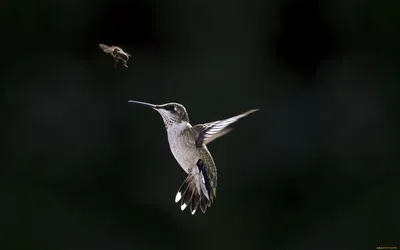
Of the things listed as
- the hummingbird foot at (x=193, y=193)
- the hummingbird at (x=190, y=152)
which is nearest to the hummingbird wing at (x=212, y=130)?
the hummingbird at (x=190, y=152)

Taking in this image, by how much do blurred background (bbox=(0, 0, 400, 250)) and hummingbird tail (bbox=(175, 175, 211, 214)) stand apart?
1.54m

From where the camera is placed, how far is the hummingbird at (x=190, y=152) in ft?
5.44

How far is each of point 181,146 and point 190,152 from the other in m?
0.04

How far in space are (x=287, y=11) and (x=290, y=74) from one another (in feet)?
1.07

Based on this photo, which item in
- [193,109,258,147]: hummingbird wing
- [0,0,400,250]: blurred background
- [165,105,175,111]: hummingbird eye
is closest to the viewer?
[193,109,258,147]: hummingbird wing

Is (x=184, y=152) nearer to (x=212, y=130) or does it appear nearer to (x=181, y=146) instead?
(x=181, y=146)

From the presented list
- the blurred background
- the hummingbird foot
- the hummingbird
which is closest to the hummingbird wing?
the hummingbird

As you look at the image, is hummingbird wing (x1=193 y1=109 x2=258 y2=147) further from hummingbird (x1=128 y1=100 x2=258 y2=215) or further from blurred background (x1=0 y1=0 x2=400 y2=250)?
blurred background (x1=0 y1=0 x2=400 y2=250)

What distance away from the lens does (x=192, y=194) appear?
1759 mm

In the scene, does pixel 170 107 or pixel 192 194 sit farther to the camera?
pixel 192 194

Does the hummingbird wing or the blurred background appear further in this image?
the blurred background

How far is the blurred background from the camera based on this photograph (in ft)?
10.9

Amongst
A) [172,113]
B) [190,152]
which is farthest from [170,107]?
[190,152]

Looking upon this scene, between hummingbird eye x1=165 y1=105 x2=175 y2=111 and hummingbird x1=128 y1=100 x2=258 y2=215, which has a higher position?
hummingbird eye x1=165 y1=105 x2=175 y2=111
